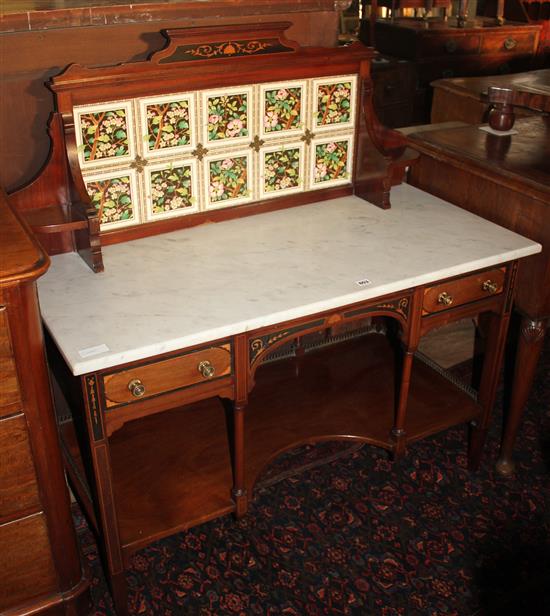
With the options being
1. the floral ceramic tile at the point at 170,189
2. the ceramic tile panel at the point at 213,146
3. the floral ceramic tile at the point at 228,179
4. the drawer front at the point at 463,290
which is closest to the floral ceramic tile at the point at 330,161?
the ceramic tile panel at the point at 213,146

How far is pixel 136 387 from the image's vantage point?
1.77 metres

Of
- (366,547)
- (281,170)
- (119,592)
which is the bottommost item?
(366,547)

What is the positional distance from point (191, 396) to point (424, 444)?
1.26 meters

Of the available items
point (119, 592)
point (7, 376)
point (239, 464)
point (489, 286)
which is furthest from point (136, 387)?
point (489, 286)

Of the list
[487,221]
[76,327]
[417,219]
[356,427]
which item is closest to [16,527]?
[76,327]

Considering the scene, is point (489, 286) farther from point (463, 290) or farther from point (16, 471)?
point (16, 471)

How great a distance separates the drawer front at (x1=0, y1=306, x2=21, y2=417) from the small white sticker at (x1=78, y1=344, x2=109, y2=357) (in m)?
0.15

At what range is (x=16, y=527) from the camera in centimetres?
185

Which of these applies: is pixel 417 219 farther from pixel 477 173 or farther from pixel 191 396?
pixel 191 396

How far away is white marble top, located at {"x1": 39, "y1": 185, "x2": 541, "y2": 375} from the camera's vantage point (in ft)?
5.79

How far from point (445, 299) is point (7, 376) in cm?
125

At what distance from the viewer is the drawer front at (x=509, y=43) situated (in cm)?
508

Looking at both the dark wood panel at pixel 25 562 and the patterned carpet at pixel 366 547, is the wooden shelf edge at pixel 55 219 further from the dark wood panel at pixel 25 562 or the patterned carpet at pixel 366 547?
the patterned carpet at pixel 366 547

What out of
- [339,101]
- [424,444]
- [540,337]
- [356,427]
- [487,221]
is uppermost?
[339,101]
